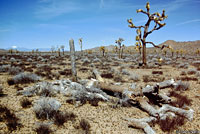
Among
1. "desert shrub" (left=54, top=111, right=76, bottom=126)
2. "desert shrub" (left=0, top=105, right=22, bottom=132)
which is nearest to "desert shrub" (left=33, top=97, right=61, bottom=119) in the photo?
"desert shrub" (left=54, top=111, right=76, bottom=126)

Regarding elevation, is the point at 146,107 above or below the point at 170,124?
above

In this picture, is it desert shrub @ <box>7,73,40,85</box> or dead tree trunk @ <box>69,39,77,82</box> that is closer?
desert shrub @ <box>7,73,40,85</box>

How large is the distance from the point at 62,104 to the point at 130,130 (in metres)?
3.06

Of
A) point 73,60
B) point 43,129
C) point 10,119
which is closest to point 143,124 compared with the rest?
point 43,129

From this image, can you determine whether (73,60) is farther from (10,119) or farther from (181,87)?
(181,87)

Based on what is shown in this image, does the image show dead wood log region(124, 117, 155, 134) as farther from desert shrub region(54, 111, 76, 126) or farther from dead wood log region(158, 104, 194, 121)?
desert shrub region(54, 111, 76, 126)

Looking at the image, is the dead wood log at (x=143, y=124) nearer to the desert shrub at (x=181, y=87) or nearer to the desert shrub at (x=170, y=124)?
the desert shrub at (x=170, y=124)

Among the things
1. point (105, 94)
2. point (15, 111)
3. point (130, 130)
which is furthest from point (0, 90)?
point (130, 130)

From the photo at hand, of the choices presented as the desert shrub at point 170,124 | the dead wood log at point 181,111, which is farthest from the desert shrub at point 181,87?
the desert shrub at point 170,124

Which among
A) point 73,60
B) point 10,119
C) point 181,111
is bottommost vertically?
point 181,111

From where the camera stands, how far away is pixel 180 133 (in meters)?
4.02

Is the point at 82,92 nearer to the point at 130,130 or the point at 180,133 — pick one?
the point at 130,130

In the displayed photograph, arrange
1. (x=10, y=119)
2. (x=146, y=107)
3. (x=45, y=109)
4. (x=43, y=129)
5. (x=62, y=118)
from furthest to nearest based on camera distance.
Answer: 1. (x=146, y=107)
2. (x=45, y=109)
3. (x=62, y=118)
4. (x=10, y=119)
5. (x=43, y=129)

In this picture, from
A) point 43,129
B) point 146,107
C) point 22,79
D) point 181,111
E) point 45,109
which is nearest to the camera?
point 43,129
